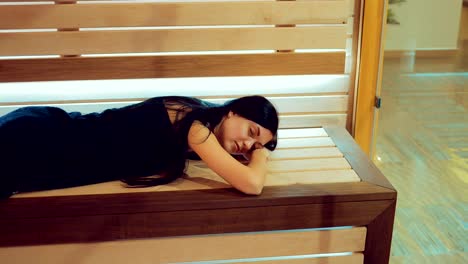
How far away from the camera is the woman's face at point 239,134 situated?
6.10 feet

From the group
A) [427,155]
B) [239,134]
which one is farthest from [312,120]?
[427,155]

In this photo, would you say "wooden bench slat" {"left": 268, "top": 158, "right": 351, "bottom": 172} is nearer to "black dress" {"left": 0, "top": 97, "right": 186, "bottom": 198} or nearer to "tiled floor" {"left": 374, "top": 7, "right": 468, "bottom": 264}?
"black dress" {"left": 0, "top": 97, "right": 186, "bottom": 198}

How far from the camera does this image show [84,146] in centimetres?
188

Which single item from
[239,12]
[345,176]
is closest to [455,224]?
[345,176]

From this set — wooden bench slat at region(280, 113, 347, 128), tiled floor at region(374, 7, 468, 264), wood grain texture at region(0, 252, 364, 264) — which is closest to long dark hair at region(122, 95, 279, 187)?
wood grain texture at region(0, 252, 364, 264)

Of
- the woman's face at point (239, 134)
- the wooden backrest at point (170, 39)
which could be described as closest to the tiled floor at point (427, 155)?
the wooden backrest at point (170, 39)

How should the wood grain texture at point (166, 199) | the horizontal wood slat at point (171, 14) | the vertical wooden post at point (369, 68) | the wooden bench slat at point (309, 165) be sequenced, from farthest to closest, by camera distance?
the vertical wooden post at point (369, 68), the horizontal wood slat at point (171, 14), the wooden bench slat at point (309, 165), the wood grain texture at point (166, 199)

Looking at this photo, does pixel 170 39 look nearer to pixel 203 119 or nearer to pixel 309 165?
pixel 203 119

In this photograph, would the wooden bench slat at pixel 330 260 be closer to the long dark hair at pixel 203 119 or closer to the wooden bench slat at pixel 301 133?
the long dark hair at pixel 203 119

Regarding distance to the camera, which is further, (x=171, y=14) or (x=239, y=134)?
(x=171, y=14)

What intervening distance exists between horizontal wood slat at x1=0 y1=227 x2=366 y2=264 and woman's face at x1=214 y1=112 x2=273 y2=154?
12.7 inches

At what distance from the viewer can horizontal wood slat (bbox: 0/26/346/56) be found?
2.13 meters

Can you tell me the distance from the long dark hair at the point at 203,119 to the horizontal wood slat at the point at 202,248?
0.23 meters

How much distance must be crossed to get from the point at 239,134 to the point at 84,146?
0.58 metres
